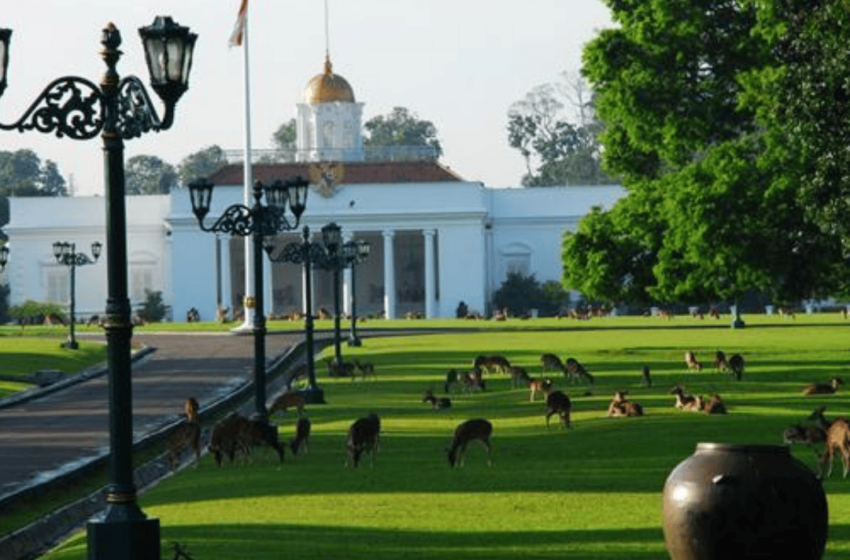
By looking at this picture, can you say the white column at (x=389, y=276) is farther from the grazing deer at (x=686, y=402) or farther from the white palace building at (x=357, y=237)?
the grazing deer at (x=686, y=402)

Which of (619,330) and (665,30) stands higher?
(665,30)

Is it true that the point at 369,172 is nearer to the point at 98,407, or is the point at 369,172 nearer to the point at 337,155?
the point at 337,155

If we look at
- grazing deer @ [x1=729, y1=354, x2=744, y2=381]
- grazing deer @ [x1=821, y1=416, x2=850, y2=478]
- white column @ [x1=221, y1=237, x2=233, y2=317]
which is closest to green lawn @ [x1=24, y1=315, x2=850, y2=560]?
grazing deer @ [x1=821, y1=416, x2=850, y2=478]

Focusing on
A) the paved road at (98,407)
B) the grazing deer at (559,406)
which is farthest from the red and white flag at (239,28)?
the grazing deer at (559,406)

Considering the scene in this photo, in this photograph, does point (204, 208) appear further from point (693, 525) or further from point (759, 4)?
point (759, 4)

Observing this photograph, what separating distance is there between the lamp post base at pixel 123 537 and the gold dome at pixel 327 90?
122395 mm

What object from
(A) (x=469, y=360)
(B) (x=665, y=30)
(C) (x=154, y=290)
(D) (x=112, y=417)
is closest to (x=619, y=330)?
(A) (x=469, y=360)

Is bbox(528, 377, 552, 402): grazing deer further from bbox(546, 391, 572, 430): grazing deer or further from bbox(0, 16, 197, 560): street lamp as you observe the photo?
bbox(0, 16, 197, 560): street lamp

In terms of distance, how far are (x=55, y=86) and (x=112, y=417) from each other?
7.57 feet

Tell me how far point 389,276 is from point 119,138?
10761 cm

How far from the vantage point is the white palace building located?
414 ft

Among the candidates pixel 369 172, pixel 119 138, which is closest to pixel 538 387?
pixel 119 138

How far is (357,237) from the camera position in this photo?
127m

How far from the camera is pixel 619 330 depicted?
85250 millimetres
